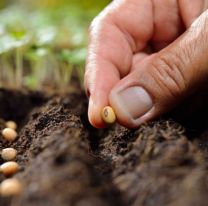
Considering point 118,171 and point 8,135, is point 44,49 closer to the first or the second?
point 8,135

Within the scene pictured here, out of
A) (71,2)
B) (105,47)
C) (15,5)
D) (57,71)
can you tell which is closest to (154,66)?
(105,47)

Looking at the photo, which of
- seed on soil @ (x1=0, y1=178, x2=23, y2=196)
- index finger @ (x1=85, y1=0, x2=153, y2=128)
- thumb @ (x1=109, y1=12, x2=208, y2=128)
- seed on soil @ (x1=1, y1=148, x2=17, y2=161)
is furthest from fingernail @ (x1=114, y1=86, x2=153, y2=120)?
seed on soil @ (x1=0, y1=178, x2=23, y2=196)

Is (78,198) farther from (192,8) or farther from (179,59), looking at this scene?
(192,8)

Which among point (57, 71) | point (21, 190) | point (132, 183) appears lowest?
point (132, 183)

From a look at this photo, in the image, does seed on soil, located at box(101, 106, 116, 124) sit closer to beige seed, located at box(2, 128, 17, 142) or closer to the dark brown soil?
the dark brown soil

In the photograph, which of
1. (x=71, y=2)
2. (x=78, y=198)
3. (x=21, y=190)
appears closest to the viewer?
(x=78, y=198)

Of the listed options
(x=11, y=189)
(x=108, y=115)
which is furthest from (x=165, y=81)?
(x=11, y=189)
